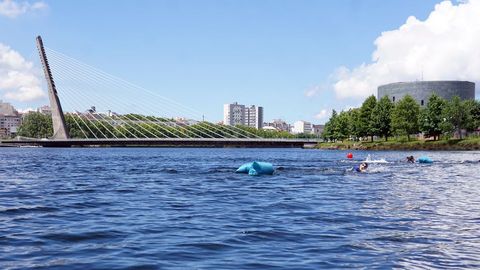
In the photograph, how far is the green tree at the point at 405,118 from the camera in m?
135

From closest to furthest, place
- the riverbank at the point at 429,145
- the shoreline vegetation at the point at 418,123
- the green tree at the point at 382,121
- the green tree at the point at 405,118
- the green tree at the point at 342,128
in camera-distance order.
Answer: the riverbank at the point at 429,145 → the shoreline vegetation at the point at 418,123 → the green tree at the point at 405,118 → the green tree at the point at 382,121 → the green tree at the point at 342,128

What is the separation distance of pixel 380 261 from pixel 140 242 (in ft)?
19.9

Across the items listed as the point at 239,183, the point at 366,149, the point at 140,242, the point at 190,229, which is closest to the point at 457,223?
the point at 190,229

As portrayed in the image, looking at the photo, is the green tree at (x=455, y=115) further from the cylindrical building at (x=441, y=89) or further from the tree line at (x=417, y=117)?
the cylindrical building at (x=441, y=89)

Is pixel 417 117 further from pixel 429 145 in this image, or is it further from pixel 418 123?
pixel 429 145

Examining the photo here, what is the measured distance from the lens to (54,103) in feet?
411

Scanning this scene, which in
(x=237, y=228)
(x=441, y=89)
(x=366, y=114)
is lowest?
(x=237, y=228)

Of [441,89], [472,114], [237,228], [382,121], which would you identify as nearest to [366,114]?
[382,121]

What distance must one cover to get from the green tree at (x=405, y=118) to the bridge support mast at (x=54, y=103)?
275ft

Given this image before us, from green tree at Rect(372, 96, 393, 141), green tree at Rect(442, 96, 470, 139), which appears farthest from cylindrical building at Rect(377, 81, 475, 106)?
green tree at Rect(442, 96, 470, 139)

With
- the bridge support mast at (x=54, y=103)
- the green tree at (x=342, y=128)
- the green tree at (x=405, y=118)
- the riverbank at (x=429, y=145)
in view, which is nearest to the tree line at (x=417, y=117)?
the green tree at (x=405, y=118)

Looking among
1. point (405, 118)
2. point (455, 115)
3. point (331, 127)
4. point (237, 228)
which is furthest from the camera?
point (331, 127)

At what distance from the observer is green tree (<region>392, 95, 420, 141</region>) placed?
134875 millimetres

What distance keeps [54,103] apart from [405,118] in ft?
288
